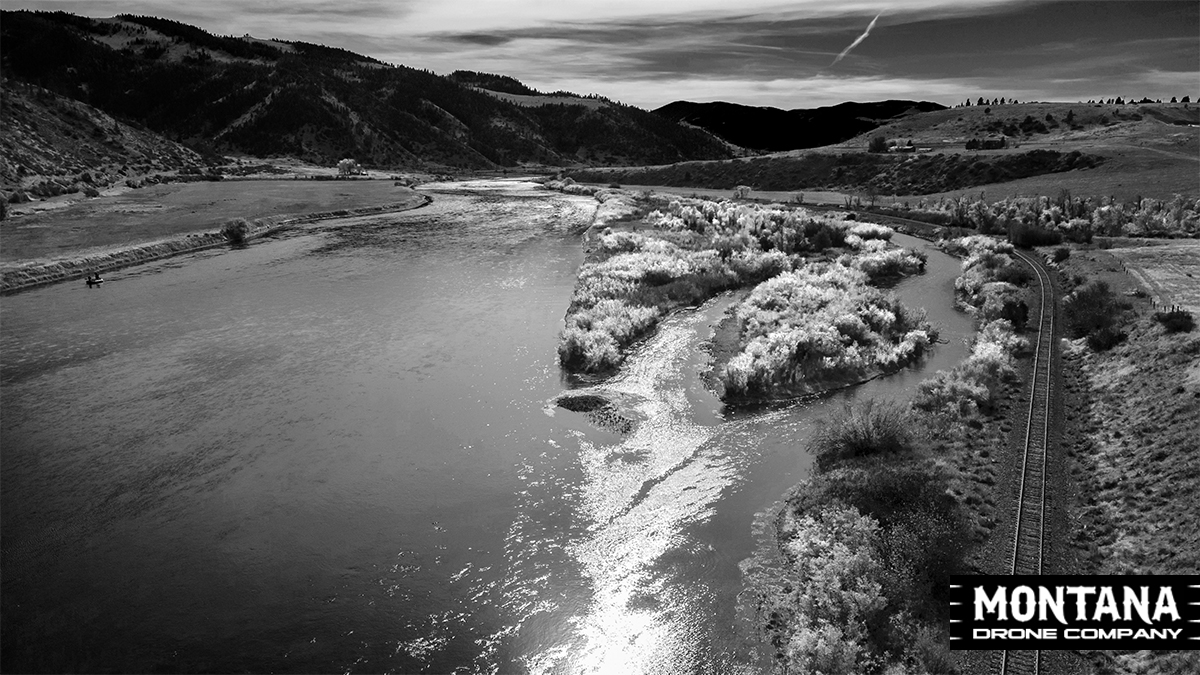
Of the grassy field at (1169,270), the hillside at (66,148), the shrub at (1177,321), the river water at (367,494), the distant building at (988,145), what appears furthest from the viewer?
the distant building at (988,145)

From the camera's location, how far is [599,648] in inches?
487

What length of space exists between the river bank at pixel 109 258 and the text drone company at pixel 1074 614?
4824cm

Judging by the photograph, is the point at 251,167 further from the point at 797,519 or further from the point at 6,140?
the point at 797,519

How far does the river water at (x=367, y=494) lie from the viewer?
12773 mm

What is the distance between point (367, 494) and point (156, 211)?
60.7 meters

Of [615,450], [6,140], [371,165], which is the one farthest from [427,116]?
[615,450]

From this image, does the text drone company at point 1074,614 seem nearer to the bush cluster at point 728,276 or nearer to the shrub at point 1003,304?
the bush cluster at point 728,276

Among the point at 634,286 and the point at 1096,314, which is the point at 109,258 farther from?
the point at 1096,314

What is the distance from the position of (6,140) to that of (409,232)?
5332 cm

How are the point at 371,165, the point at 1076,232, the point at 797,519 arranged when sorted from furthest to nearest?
the point at 371,165 < the point at 1076,232 < the point at 797,519

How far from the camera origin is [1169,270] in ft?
108

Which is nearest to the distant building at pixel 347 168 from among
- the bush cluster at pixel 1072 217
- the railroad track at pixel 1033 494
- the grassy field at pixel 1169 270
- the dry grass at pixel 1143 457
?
the bush cluster at pixel 1072 217

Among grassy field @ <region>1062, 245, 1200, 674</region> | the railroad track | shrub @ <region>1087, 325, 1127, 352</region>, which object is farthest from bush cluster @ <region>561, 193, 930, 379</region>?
grassy field @ <region>1062, 245, 1200, 674</region>

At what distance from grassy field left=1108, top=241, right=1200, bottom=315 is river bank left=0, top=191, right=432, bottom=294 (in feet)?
190
